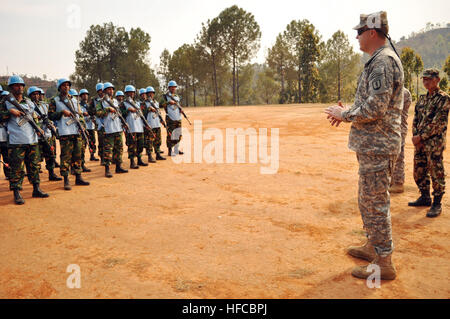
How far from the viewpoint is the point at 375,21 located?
289 centimetres

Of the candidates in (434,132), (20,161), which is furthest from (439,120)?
(20,161)

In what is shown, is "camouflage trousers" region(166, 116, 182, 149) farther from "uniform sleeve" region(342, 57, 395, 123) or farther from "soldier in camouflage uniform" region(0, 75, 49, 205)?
"uniform sleeve" region(342, 57, 395, 123)

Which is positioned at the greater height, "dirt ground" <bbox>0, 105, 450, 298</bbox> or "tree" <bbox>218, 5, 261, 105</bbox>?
"tree" <bbox>218, 5, 261, 105</bbox>

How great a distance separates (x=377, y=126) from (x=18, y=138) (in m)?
5.96

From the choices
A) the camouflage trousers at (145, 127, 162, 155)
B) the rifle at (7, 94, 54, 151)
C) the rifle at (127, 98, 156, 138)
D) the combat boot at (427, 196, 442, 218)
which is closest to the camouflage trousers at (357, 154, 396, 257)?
the combat boot at (427, 196, 442, 218)

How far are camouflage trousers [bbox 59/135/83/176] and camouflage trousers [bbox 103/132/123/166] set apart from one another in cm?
73

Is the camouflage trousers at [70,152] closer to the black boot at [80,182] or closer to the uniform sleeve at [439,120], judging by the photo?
the black boot at [80,182]

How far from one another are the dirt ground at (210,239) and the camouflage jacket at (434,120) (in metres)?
1.07

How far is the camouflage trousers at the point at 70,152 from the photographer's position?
21.8 ft

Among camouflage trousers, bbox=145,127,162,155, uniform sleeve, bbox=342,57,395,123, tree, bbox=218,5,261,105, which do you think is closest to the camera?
uniform sleeve, bbox=342,57,395,123

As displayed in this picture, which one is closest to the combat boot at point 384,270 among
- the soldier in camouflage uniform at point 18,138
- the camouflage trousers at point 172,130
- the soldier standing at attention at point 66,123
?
the soldier in camouflage uniform at point 18,138

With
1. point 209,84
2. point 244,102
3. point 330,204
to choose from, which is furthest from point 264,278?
point 244,102

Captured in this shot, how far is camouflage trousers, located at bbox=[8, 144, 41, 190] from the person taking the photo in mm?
5855

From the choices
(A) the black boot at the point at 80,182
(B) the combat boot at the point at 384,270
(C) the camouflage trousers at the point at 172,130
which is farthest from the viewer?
(C) the camouflage trousers at the point at 172,130
